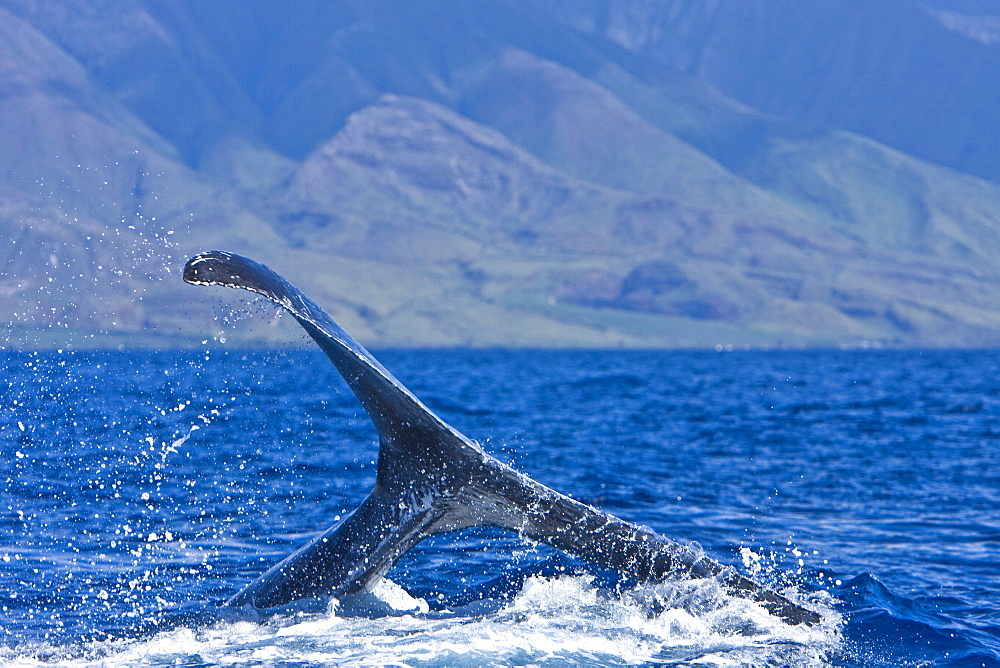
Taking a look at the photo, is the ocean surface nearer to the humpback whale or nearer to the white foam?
the white foam

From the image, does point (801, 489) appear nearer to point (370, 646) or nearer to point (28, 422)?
point (370, 646)

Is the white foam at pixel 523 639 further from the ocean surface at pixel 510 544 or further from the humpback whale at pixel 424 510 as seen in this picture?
the humpback whale at pixel 424 510

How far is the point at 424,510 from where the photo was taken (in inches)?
304

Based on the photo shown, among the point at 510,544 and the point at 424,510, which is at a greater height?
the point at 510,544

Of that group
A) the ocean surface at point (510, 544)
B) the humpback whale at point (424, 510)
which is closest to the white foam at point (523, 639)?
the ocean surface at point (510, 544)

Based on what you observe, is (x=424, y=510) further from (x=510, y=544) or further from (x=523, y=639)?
(x=510, y=544)

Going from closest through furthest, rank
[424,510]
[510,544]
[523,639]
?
[424,510], [523,639], [510,544]

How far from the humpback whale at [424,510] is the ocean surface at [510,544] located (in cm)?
29

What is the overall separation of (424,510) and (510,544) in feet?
→ 16.1

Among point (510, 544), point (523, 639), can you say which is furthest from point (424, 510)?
point (510, 544)

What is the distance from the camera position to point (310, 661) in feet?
25.6

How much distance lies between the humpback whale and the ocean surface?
29 cm

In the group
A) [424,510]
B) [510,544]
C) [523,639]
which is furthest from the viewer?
[510,544]

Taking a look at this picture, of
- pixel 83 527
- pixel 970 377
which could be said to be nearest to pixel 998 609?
pixel 83 527
